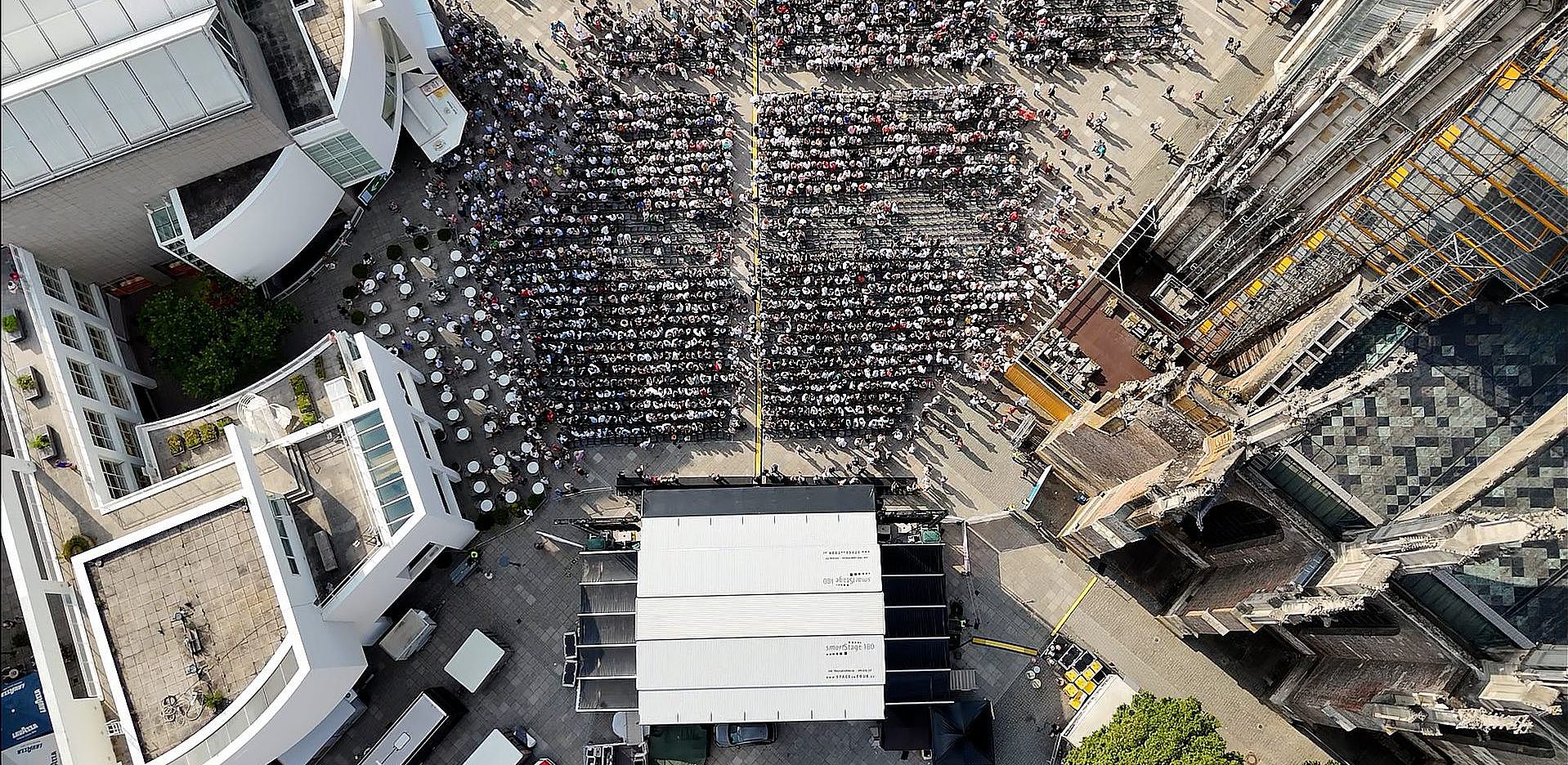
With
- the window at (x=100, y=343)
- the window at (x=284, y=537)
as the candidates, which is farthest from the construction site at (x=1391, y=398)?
the window at (x=100, y=343)

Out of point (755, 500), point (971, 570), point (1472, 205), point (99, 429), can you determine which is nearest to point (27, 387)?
point (99, 429)

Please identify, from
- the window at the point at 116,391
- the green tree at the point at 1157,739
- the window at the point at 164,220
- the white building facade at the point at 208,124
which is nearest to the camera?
the green tree at the point at 1157,739

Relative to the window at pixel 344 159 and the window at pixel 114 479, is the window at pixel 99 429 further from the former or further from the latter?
the window at pixel 344 159

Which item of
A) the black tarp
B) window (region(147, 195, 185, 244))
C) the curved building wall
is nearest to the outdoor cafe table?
the black tarp

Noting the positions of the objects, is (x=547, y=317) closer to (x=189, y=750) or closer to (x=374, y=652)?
(x=374, y=652)

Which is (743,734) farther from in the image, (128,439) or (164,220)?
(164,220)

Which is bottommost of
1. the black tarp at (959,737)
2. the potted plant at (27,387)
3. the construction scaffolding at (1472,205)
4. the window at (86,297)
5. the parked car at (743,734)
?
the parked car at (743,734)
